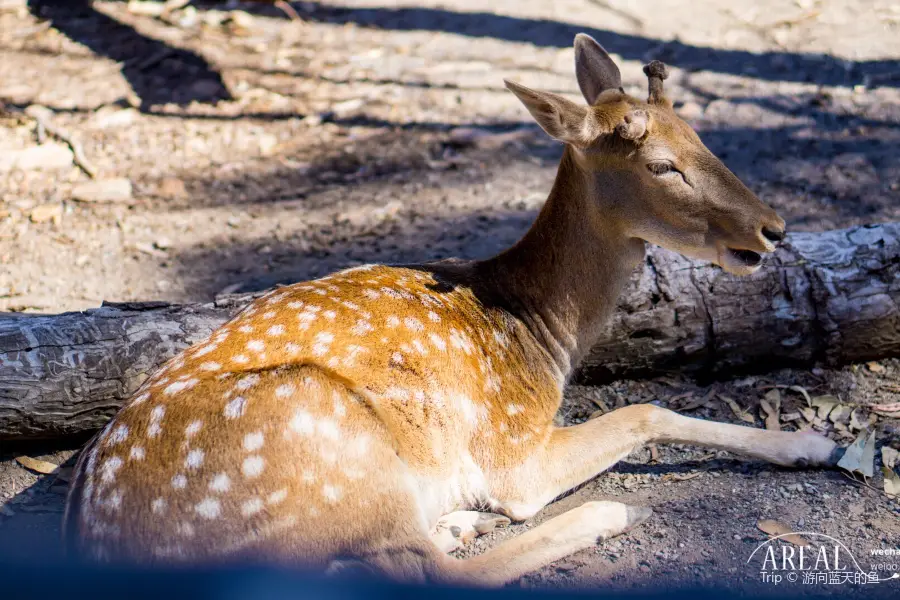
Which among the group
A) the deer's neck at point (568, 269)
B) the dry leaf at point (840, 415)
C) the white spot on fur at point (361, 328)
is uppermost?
the deer's neck at point (568, 269)

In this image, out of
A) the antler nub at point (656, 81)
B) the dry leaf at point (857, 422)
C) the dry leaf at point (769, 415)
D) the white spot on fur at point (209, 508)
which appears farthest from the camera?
the dry leaf at point (769, 415)

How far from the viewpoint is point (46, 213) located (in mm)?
6516

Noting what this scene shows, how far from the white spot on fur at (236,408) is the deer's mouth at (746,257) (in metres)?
2.12

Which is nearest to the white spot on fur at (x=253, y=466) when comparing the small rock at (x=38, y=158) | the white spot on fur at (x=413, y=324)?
the white spot on fur at (x=413, y=324)

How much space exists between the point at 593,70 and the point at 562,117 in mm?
926

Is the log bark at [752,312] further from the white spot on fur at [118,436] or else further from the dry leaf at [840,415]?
the white spot on fur at [118,436]

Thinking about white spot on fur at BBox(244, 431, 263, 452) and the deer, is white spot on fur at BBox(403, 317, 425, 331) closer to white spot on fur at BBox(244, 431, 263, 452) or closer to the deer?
the deer

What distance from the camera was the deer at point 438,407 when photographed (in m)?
2.98

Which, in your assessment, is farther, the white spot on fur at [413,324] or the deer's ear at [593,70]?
the deer's ear at [593,70]

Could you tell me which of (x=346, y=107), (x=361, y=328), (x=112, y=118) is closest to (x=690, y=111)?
(x=346, y=107)

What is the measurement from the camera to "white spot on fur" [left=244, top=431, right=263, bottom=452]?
302cm

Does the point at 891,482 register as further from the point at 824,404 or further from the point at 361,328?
the point at 361,328

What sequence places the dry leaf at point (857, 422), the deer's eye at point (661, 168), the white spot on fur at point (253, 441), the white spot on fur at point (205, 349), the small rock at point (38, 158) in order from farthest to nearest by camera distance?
the small rock at point (38, 158)
the dry leaf at point (857, 422)
the deer's eye at point (661, 168)
the white spot on fur at point (205, 349)
the white spot on fur at point (253, 441)

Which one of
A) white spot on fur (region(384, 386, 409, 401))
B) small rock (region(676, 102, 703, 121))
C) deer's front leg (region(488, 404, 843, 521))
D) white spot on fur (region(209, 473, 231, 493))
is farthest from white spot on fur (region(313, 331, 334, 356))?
small rock (region(676, 102, 703, 121))
